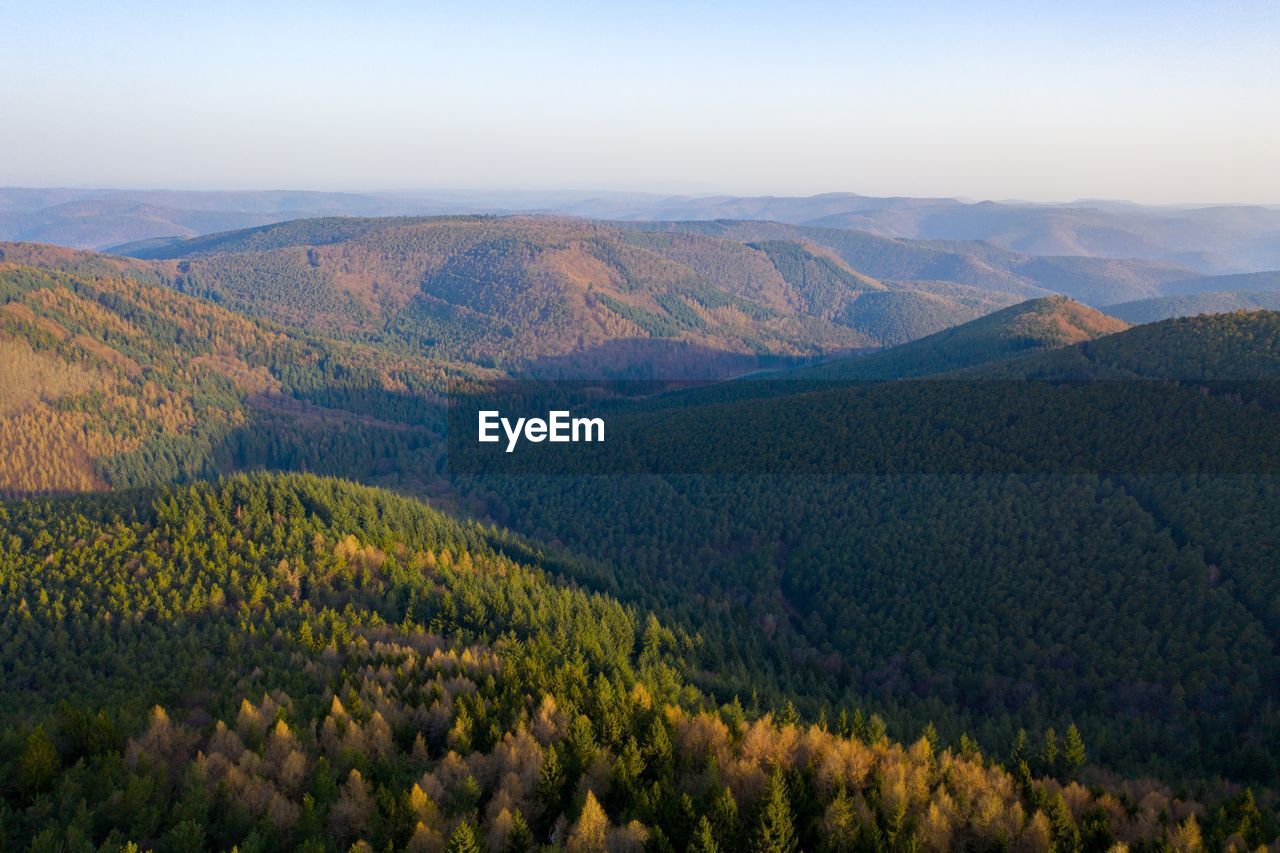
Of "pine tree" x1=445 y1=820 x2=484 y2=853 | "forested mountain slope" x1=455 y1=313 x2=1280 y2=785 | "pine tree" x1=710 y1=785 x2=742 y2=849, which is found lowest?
"forested mountain slope" x1=455 y1=313 x2=1280 y2=785

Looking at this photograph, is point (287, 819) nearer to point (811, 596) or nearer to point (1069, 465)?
point (811, 596)

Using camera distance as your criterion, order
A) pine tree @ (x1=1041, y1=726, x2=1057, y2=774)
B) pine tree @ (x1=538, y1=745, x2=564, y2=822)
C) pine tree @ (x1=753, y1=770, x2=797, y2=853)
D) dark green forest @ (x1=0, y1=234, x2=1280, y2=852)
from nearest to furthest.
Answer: pine tree @ (x1=753, y1=770, x2=797, y2=853) → dark green forest @ (x1=0, y1=234, x2=1280, y2=852) → pine tree @ (x1=538, y1=745, x2=564, y2=822) → pine tree @ (x1=1041, y1=726, x2=1057, y2=774)

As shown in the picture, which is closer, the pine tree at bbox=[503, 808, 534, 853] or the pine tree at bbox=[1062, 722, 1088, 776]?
the pine tree at bbox=[503, 808, 534, 853]

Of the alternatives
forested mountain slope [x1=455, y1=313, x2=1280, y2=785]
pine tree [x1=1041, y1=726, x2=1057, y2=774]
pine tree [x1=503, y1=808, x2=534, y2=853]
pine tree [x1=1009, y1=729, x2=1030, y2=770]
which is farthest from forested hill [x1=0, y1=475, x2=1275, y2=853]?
forested mountain slope [x1=455, y1=313, x2=1280, y2=785]

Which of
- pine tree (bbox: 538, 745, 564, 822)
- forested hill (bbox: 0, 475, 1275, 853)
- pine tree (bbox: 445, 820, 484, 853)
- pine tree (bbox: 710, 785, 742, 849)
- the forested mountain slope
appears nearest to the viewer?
pine tree (bbox: 445, 820, 484, 853)

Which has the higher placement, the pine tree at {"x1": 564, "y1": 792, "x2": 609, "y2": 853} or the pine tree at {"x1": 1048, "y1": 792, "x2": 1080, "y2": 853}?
the pine tree at {"x1": 564, "y1": 792, "x2": 609, "y2": 853}

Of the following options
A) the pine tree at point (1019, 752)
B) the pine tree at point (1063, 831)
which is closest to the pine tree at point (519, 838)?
the pine tree at point (1063, 831)

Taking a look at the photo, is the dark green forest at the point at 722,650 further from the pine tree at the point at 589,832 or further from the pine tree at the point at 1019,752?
the pine tree at the point at 1019,752

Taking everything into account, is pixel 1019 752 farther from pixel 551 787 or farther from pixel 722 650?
pixel 722 650

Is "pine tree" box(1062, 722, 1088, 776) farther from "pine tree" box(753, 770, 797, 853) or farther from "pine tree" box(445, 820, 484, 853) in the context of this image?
"pine tree" box(445, 820, 484, 853)
